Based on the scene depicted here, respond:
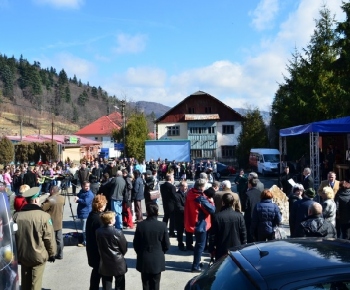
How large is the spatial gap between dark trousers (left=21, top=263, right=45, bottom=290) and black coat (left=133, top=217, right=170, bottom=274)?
1.47m

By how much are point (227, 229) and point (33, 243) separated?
2.87 meters

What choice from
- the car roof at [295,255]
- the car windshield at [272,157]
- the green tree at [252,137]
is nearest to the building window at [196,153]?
the green tree at [252,137]

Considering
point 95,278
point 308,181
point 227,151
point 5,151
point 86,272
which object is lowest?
point 86,272

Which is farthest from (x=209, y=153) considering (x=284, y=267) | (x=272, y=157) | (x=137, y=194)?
(x=284, y=267)

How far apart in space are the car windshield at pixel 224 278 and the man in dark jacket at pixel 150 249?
1941 mm

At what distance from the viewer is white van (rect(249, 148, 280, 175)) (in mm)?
31469

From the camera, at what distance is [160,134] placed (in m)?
58.3

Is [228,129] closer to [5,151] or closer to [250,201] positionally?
[5,151]

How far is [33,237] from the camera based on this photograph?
235 inches

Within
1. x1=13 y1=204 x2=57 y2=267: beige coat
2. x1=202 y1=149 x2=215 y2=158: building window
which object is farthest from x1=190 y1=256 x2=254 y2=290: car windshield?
x1=202 y1=149 x2=215 y2=158: building window

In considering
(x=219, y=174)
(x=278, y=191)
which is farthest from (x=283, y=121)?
(x=278, y=191)

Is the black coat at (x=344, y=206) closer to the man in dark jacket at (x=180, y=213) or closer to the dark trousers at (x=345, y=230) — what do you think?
the dark trousers at (x=345, y=230)

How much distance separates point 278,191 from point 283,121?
72.9 feet

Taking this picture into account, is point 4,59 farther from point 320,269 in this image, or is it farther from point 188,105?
point 320,269
